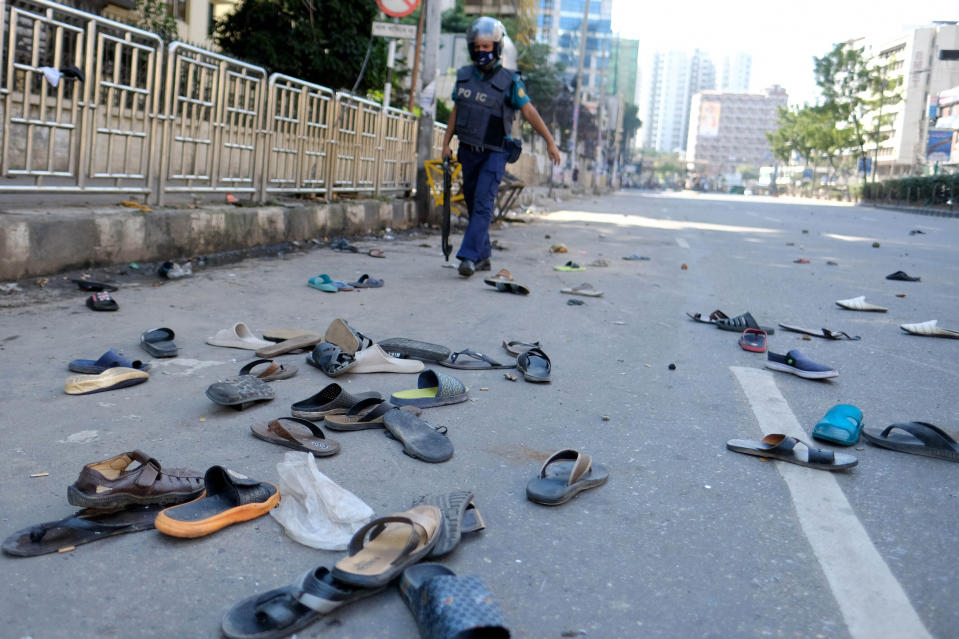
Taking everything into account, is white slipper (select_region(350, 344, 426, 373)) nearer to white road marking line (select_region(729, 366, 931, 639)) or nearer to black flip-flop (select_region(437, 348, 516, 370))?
black flip-flop (select_region(437, 348, 516, 370))

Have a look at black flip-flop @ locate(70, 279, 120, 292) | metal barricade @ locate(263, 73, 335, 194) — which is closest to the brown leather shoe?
black flip-flop @ locate(70, 279, 120, 292)

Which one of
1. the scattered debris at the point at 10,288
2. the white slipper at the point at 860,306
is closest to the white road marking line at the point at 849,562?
the white slipper at the point at 860,306

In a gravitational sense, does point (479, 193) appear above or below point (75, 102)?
below

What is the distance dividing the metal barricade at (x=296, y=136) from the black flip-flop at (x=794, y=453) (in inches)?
263

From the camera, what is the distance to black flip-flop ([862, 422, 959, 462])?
9.73ft

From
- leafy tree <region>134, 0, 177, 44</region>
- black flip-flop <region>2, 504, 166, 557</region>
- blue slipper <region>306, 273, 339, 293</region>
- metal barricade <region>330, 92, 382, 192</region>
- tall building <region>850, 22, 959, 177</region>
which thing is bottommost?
black flip-flop <region>2, 504, 166, 557</region>

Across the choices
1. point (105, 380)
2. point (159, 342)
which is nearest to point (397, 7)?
point (159, 342)

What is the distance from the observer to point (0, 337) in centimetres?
414

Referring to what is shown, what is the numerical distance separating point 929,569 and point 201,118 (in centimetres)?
663

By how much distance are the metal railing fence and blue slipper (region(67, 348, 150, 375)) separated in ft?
8.16

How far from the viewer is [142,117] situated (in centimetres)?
661

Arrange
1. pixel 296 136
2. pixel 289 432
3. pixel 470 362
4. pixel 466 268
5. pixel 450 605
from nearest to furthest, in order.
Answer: pixel 450 605, pixel 289 432, pixel 470 362, pixel 466 268, pixel 296 136

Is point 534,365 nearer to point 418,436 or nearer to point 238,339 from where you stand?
point 418,436

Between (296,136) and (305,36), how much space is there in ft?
21.2
